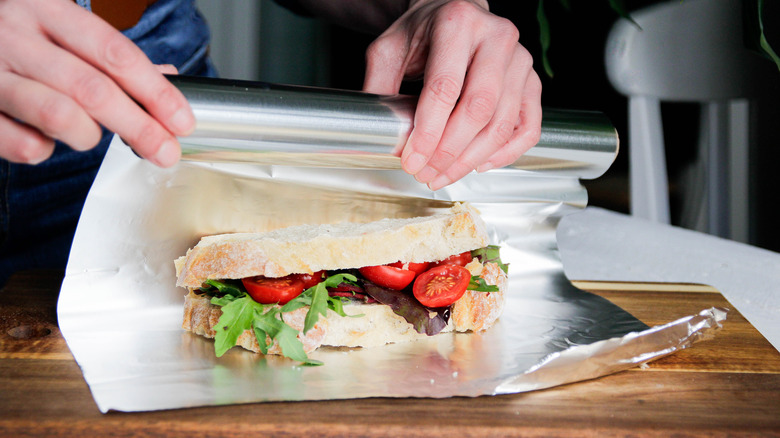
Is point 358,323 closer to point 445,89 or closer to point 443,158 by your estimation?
point 443,158

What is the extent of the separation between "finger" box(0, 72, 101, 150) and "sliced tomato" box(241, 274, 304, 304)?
0.61m

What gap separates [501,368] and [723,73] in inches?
91.9

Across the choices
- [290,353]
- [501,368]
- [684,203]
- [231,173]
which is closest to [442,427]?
[501,368]

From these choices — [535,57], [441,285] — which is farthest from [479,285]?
[535,57]

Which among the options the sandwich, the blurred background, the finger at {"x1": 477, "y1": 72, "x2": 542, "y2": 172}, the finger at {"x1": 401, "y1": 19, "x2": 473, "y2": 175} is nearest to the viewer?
the finger at {"x1": 401, "y1": 19, "x2": 473, "y2": 175}

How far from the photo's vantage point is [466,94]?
1.43 metres

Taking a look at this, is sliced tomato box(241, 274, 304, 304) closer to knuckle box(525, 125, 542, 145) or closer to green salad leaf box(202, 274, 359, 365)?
green salad leaf box(202, 274, 359, 365)

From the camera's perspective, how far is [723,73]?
9.97 ft

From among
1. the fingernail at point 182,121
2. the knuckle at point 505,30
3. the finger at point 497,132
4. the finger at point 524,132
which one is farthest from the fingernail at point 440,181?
the fingernail at point 182,121

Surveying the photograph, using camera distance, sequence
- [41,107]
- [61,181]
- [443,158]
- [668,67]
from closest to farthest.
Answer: [41,107] → [443,158] → [61,181] → [668,67]

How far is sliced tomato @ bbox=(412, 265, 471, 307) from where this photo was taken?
1.59 meters

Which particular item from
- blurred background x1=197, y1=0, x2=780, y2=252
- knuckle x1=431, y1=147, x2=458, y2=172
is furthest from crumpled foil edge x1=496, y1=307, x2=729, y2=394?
blurred background x1=197, y1=0, x2=780, y2=252

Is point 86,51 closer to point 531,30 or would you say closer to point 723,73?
point 723,73

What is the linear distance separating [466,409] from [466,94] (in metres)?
0.66
